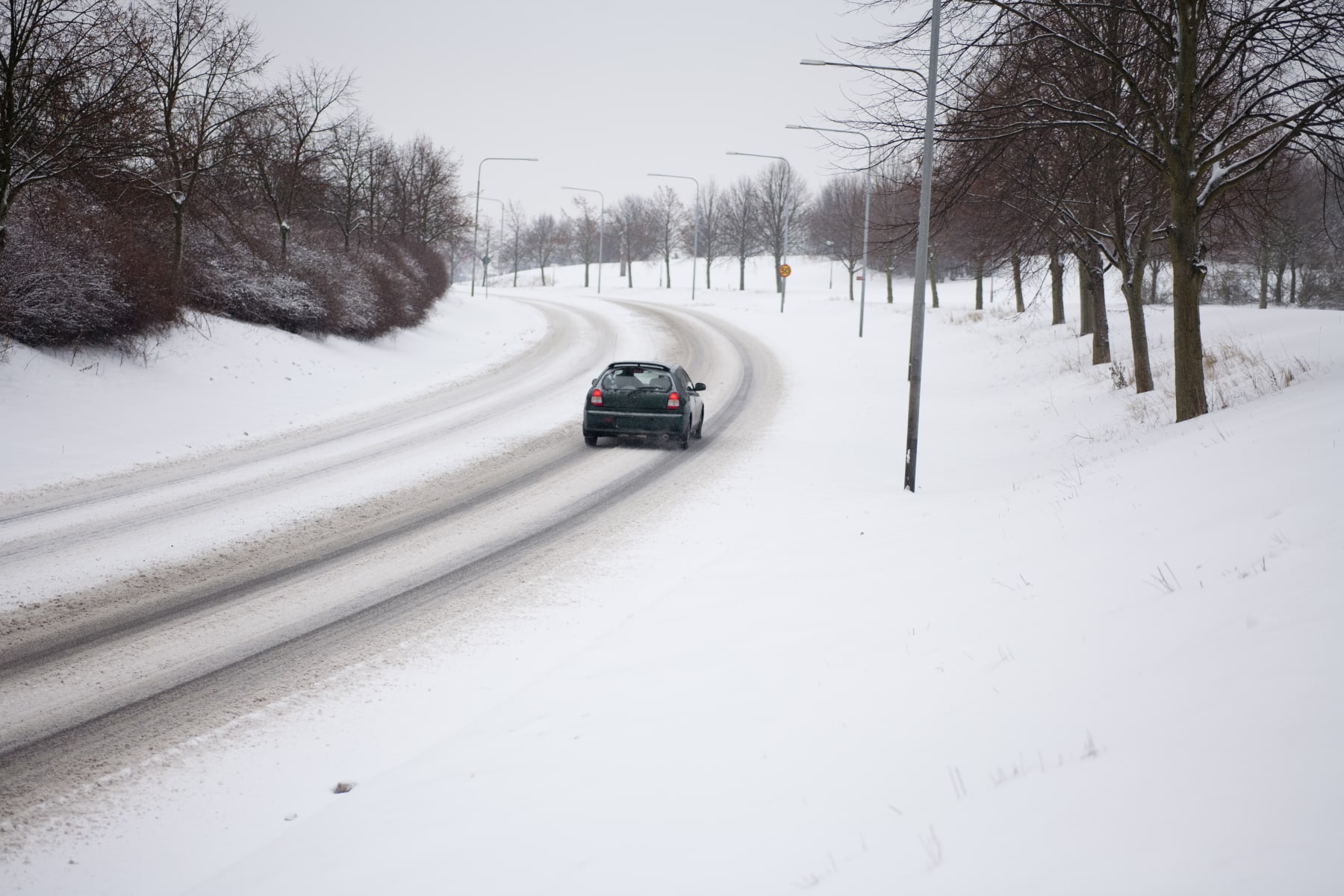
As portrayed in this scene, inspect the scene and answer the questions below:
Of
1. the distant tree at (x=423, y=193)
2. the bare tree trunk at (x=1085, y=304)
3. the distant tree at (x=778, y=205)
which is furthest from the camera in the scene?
the distant tree at (x=778, y=205)

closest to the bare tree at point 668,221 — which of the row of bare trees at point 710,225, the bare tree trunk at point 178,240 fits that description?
the row of bare trees at point 710,225

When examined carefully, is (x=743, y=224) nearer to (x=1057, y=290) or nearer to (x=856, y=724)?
(x=1057, y=290)

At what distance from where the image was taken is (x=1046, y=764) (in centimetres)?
313

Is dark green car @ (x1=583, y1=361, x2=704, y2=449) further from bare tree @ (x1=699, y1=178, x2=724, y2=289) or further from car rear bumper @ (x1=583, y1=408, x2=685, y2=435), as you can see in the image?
bare tree @ (x1=699, y1=178, x2=724, y2=289)

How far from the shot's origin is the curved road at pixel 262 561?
4754 millimetres

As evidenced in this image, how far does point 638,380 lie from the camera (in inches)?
542

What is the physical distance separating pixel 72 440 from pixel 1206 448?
1425 centimetres

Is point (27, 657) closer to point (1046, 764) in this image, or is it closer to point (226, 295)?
point (1046, 764)

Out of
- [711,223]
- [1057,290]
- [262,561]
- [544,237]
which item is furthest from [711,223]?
[262,561]

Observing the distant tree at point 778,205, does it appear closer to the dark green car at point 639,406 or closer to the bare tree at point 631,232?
the bare tree at point 631,232

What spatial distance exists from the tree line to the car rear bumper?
883 cm

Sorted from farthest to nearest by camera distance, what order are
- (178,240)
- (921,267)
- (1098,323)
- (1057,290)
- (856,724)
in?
(1057,290) → (1098,323) → (178,240) → (921,267) → (856,724)

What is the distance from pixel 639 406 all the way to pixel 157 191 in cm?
1292

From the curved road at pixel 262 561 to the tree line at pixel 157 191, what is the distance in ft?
15.9
